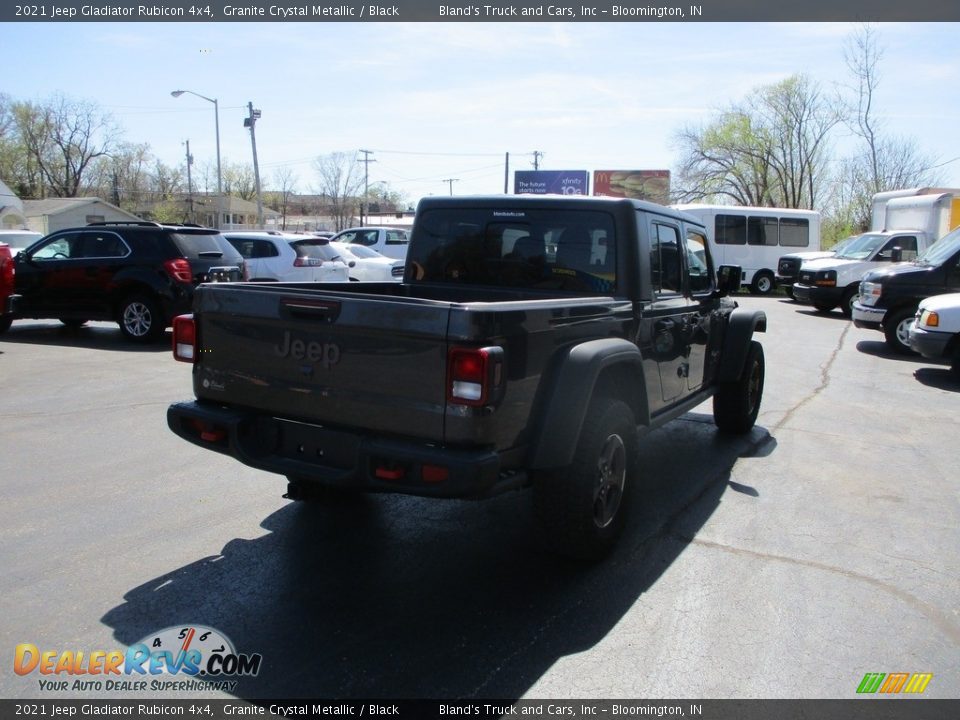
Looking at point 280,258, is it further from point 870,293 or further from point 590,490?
point 590,490

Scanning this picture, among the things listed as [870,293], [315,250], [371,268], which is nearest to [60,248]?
[315,250]

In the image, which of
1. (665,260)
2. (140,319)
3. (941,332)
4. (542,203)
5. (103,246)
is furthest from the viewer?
(103,246)

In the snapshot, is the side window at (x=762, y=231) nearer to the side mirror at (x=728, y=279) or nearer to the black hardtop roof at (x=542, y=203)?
the side mirror at (x=728, y=279)

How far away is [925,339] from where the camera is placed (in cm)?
1009

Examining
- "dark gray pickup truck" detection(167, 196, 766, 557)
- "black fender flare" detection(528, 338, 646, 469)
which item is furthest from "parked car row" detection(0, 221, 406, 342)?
"black fender flare" detection(528, 338, 646, 469)

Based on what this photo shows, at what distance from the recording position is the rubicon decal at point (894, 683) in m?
3.05

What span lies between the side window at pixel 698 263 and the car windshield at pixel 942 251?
Answer: 8391 mm

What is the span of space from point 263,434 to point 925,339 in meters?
9.30

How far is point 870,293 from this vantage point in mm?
13242

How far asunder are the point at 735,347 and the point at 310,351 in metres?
4.11

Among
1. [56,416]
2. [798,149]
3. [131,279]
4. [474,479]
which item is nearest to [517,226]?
[474,479]

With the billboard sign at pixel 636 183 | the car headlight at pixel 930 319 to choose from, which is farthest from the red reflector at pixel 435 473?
the billboard sign at pixel 636 183

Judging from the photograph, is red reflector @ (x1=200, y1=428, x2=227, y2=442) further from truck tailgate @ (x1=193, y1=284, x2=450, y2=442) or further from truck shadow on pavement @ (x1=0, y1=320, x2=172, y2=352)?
truck shadow on pavement @ (x1=0, y1=320, x2=172, y2=352)

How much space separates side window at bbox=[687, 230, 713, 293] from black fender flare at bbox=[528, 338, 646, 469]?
2.31 meters
